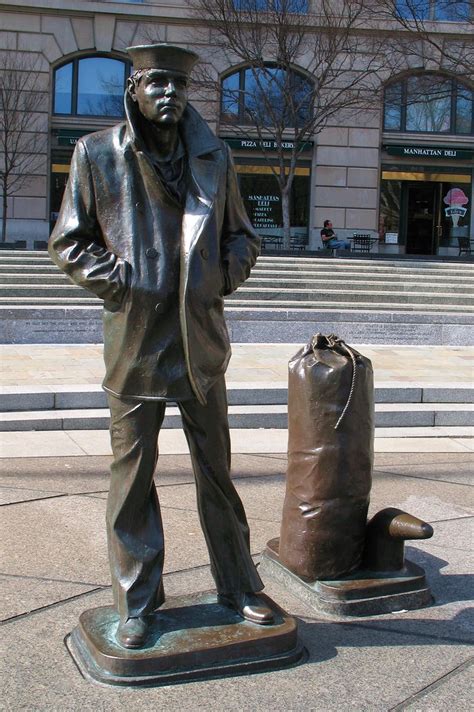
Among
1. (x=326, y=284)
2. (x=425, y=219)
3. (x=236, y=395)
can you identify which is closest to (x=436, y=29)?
(x=425, y=219)

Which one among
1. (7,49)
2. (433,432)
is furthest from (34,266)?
(7,49)

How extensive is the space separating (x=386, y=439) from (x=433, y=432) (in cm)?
62

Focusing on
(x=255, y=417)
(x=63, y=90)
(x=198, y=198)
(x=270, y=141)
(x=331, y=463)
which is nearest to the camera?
(x=198, y=198)

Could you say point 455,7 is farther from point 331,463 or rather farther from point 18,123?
point 331,463

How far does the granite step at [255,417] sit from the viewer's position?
27.3 ft

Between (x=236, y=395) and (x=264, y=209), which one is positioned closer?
(x=236, y=395)

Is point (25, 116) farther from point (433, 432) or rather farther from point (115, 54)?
point (433, 432)

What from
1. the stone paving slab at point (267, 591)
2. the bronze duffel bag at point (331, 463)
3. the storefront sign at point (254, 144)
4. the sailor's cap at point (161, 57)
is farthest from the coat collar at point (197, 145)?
the storefront sign at point (254, 144)

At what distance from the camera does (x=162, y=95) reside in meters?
3.44

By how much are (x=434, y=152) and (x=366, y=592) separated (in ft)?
92.9

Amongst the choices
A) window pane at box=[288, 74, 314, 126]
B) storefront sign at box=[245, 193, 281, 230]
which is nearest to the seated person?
window pane at box=[288, 74, 314, 126]

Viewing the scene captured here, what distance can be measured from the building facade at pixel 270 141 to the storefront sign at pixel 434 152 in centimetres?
3

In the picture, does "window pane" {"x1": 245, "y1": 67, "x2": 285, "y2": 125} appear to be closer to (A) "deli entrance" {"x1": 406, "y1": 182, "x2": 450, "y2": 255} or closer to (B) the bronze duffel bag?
(A) "deli entrance" {"x1": 406, "y1": 182, "x2": 450, "y2": 255}

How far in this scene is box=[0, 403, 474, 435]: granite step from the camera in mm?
8312
